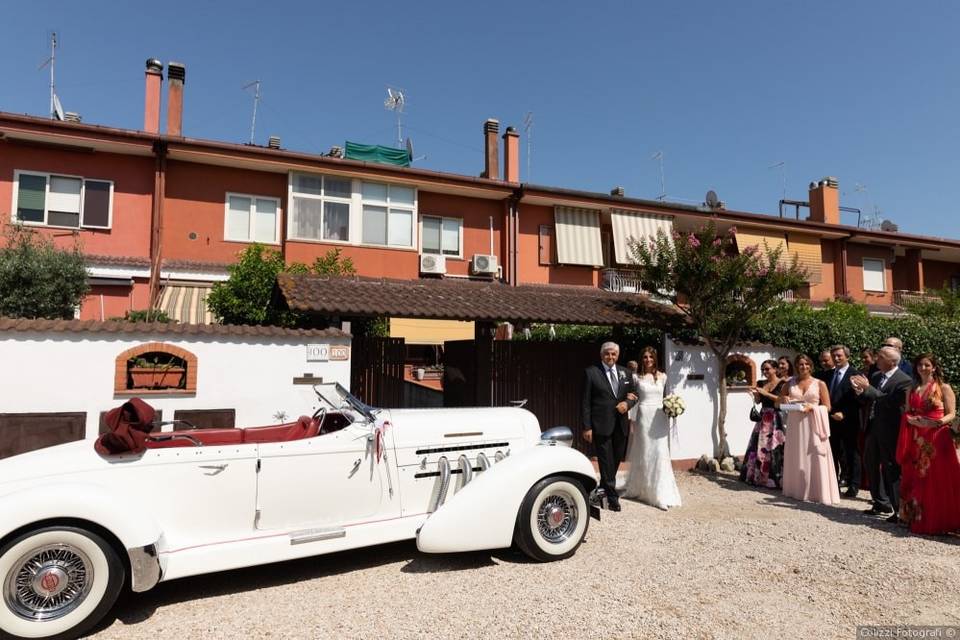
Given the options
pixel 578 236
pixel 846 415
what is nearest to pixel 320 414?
pixel 846 415

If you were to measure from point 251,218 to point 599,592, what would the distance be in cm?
1453

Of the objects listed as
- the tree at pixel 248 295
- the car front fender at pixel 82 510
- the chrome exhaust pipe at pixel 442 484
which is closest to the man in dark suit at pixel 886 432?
the chrome exhaust pipe at pixel 442 484

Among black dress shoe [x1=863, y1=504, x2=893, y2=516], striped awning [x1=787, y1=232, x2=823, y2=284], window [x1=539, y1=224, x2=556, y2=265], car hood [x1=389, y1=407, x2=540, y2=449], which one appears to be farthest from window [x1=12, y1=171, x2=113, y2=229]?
striped awning [x1=787, y1=232, x2=823, y2=284]

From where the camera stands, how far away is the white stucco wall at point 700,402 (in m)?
9.23

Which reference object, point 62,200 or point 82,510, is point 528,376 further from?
point 62,200

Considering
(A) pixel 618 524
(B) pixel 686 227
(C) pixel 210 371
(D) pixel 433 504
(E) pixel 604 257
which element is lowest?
(A) pixel 618 524

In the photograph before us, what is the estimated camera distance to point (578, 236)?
62.7ft

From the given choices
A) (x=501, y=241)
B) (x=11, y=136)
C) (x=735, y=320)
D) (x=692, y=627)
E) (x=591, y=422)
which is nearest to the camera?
(x=692, y=627)

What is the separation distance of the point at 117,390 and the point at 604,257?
1646cm

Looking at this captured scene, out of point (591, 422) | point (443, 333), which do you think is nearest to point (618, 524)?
point (591, 422)

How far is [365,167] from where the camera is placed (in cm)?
1617

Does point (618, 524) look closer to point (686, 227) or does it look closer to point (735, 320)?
point (735, 320)

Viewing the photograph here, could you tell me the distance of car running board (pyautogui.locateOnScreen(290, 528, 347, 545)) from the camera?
4156 millimetres

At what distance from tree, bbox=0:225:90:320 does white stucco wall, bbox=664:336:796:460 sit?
11381 mm
